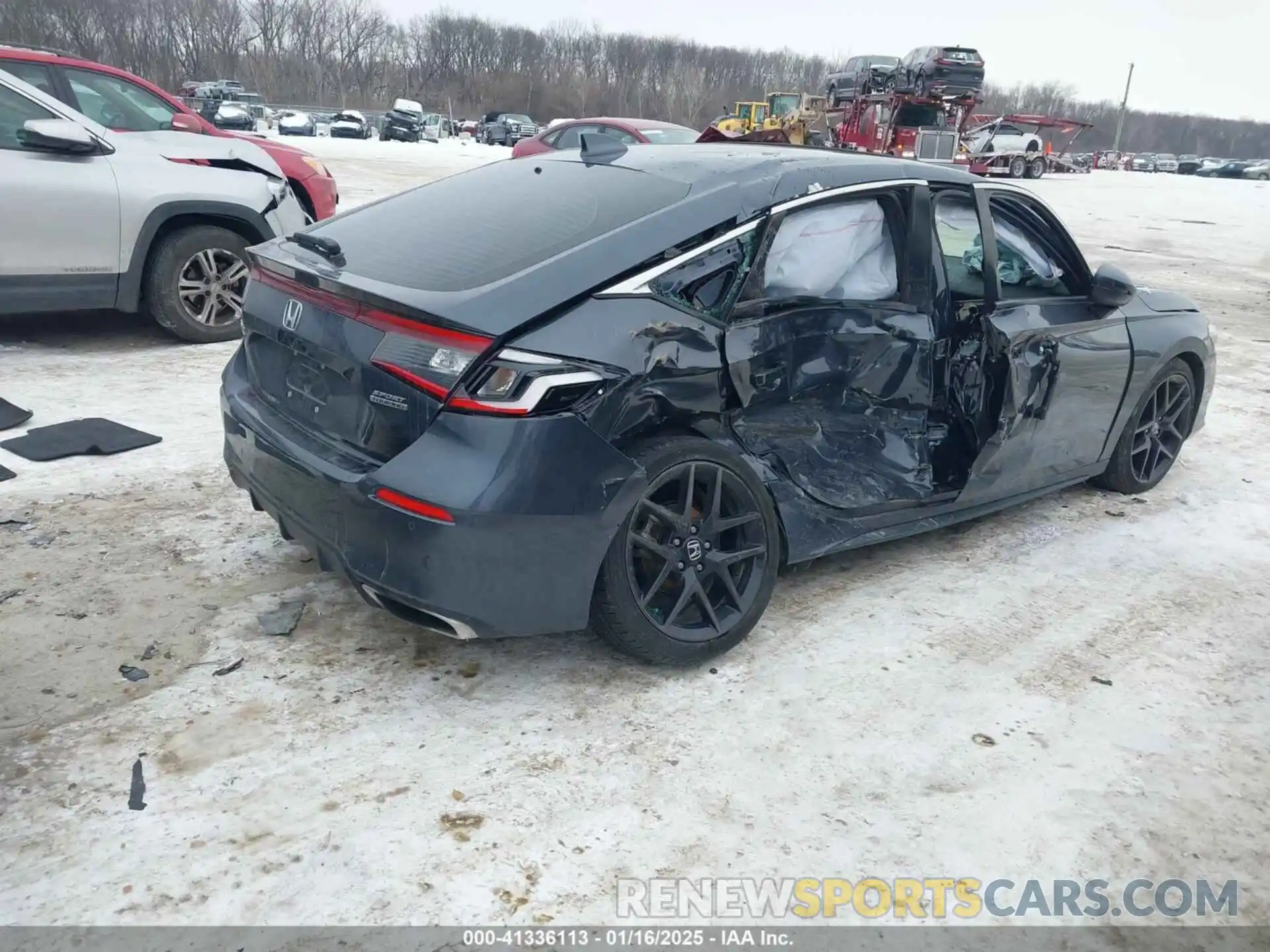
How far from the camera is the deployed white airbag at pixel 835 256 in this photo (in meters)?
3.24

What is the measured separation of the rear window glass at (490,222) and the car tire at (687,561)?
0.71 metres

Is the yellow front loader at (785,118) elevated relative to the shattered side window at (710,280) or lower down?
elevated

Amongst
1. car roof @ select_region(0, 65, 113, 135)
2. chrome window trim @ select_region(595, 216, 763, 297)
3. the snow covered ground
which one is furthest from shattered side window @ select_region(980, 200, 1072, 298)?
car roof @ select_region(0, 65, 113, 135)

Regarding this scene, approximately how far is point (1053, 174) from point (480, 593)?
4466 centimetres

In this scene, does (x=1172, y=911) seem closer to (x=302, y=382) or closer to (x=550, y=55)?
(x=302, y=382)

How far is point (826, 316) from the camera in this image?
132 inches

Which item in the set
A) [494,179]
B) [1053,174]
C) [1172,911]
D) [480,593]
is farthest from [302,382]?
[1053,174]

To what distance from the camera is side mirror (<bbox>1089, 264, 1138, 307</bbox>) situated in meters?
4.31

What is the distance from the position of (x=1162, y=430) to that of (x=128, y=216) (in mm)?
6150

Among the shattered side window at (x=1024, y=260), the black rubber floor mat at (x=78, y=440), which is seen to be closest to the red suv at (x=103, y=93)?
the black rubber floor mat at (x=78, y=440)

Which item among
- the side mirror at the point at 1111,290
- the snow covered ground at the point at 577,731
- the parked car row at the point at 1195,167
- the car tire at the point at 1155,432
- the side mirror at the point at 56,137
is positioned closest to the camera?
the snow covered ground at the point at 577,731

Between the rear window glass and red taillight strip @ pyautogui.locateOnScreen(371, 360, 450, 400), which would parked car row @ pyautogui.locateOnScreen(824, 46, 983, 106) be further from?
red taillight strip @ pyautogui.locateOnScreen(371, 360, 450, 400)

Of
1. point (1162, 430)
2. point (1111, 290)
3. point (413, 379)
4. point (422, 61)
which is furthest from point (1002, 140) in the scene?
point (422, 61)

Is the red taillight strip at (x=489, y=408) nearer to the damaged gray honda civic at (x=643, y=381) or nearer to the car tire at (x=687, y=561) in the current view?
the damaged gray honda civic at (x=643, y=381)
